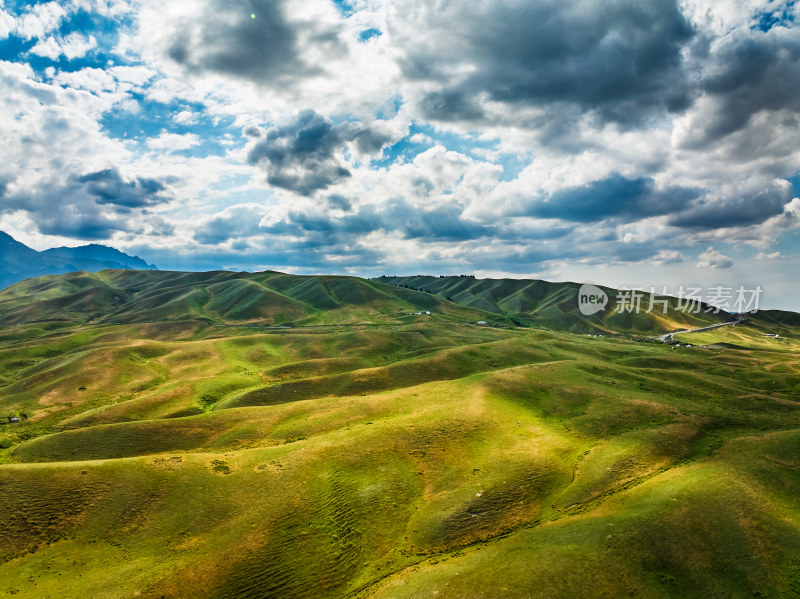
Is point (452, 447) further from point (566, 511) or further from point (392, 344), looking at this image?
point (392, 344)

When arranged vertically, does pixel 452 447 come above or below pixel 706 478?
below

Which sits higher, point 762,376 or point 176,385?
point 762,376

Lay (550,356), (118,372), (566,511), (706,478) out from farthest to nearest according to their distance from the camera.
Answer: (550,356) < (118,372) < (706,478) < (566,511)

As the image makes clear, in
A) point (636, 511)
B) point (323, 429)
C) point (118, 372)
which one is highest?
point (636, 511)

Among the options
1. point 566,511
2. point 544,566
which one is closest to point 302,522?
point 544,566

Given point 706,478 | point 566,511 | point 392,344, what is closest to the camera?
point 566,511

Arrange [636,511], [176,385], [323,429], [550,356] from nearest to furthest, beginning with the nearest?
[636,511] < [323,429] < [176,385] < [550,356]

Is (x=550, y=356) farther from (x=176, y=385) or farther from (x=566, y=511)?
(x=176, y=385)

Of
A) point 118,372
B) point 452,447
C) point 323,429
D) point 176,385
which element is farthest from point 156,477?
point 118,372

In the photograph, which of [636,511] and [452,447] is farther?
[452,447]
